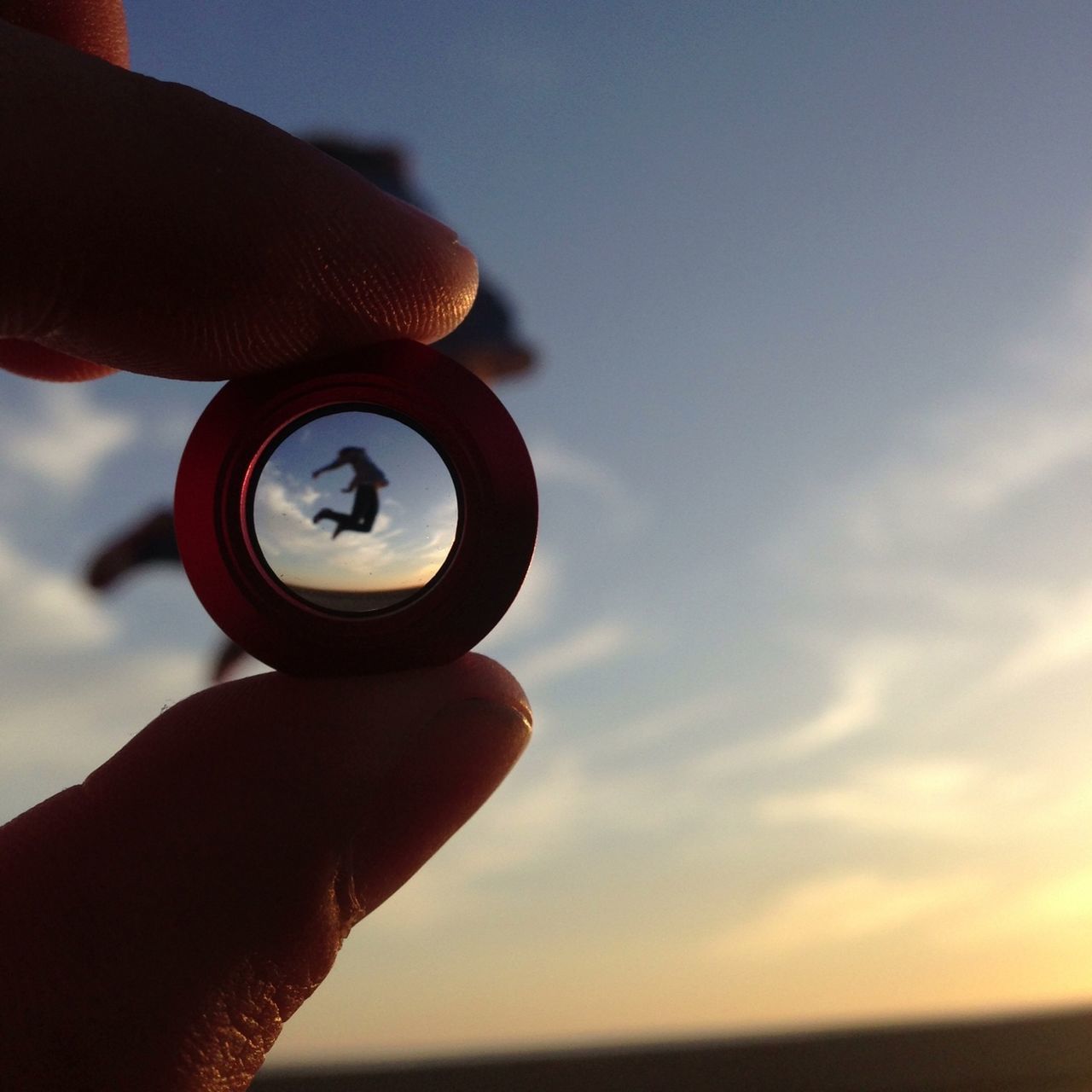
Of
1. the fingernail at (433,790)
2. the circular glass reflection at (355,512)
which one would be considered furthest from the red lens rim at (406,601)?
the fingernail at (433,790)

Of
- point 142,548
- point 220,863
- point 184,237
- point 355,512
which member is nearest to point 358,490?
point 355,512

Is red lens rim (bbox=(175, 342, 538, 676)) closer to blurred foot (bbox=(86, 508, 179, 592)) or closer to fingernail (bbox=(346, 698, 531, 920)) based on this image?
blurred foot (bbox=(86, 508, 179, 592))

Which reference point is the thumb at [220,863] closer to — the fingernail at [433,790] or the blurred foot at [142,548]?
the fingernail at [433,790]

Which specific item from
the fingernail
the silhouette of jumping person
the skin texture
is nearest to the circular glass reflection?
the silhouette of jumping person

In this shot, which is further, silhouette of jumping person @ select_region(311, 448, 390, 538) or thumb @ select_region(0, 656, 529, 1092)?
silhouette of jumping person @ select_region(311, 448, 390, 538)

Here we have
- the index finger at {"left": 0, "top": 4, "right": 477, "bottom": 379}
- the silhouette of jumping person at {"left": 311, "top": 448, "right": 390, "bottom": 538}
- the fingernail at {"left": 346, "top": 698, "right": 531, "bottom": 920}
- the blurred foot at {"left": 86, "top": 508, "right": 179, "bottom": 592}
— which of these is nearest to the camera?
the index finger at {"left": 0, "top": 4, "right": 477, "bottom": 379}

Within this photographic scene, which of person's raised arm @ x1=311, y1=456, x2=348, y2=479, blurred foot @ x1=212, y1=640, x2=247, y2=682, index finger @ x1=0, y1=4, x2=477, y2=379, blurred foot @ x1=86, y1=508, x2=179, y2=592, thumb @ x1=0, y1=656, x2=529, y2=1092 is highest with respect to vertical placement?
index finger @ x1=0, y1=4, x2=477, y2=379
